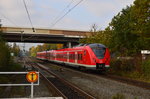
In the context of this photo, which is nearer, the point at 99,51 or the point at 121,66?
the point at 99,51

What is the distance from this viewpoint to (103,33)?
144 feet

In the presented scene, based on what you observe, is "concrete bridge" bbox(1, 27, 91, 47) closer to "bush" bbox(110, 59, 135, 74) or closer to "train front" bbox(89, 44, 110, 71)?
"bush" bbox(110, 59, 135, 74)

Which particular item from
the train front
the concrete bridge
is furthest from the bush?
the concrete bridge

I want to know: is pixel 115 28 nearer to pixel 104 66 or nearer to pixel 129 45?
pixel 129 45

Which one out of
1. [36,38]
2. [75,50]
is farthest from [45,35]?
[75,50]

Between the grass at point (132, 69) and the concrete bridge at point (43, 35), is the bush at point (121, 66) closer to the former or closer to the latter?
the grass at point (132, 69)

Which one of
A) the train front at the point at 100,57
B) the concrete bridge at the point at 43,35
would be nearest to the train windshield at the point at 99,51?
the train front at the point at 100,57

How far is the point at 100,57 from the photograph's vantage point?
2308 cm

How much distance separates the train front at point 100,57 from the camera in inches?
901

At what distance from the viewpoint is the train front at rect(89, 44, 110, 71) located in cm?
2288

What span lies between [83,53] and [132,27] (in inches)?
468

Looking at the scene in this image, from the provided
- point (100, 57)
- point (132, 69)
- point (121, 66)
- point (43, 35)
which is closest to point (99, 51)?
point (100, 57)

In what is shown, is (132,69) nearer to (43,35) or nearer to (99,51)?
(99,51)

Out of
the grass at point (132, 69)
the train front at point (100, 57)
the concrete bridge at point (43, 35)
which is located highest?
the concrete bridge at point (43, 35)
